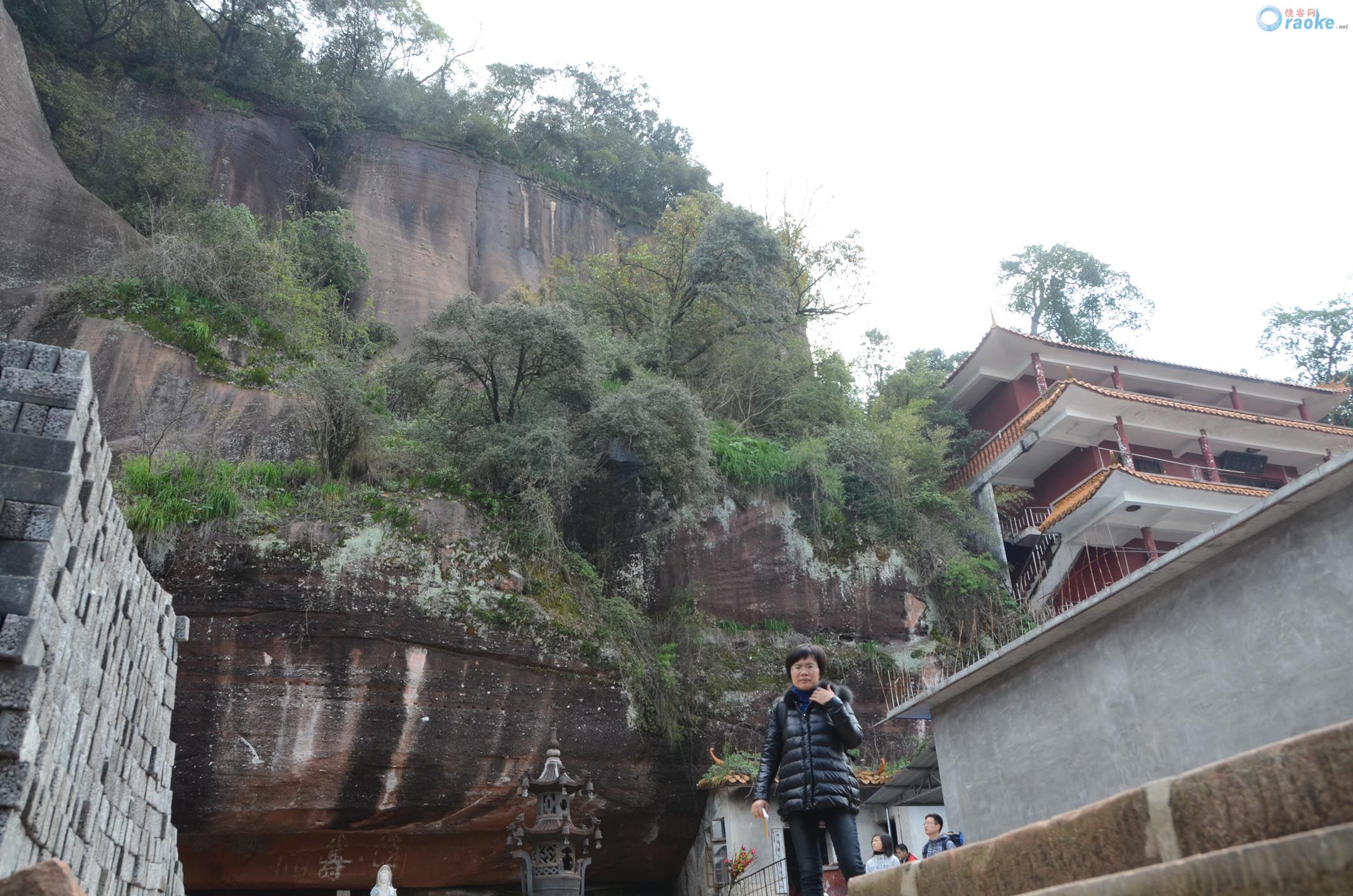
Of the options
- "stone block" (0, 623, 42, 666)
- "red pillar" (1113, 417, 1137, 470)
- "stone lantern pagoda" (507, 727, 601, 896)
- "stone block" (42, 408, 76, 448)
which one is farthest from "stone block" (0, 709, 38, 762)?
"red pillar" (1113, 417, 1137, 470)

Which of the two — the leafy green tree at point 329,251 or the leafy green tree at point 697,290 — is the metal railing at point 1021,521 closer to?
the leafy green tree at point 697,290

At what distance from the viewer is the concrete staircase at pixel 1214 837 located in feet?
7.70

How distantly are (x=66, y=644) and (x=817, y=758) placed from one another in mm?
4541

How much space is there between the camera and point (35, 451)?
5.95m

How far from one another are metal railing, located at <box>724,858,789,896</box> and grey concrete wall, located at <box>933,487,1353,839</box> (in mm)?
3408

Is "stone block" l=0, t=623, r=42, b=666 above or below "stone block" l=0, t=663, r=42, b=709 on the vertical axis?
above

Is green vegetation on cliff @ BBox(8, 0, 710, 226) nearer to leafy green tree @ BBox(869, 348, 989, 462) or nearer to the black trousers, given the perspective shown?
leafy green tree @ BBox(869, 348, 989, 462)

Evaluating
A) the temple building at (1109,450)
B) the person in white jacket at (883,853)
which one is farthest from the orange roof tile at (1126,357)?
the person in white jacket at (883,853)

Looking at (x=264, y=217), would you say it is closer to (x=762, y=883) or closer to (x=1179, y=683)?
(x=762, y=883)

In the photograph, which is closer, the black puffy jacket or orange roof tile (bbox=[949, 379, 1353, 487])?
the black puffy jacket

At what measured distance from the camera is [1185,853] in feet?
9.37

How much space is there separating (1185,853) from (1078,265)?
104 feet

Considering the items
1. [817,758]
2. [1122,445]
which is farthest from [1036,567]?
[817,758]

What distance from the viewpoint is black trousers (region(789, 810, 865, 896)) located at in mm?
5129
